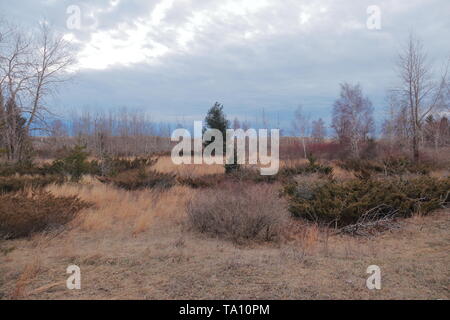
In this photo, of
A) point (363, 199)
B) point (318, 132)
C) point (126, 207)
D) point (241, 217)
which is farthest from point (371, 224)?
point (318, 132)

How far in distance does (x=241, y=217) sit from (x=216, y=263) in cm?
157

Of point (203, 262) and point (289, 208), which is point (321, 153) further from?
point (203, 262)

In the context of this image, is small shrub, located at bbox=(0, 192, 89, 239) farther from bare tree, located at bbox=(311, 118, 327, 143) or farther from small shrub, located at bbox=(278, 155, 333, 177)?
bare tree, located at bbox=(311, 118, 327, 143)

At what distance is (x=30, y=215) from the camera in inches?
225

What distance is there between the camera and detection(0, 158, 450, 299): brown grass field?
3.36 metres

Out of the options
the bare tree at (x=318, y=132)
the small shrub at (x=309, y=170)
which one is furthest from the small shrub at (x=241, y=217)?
the bare tree at (x=318, y=132)

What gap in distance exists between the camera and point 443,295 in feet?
10.7

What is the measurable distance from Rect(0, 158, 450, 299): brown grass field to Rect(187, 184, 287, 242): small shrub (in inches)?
9.0

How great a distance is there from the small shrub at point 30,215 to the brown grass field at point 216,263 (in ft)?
0.75

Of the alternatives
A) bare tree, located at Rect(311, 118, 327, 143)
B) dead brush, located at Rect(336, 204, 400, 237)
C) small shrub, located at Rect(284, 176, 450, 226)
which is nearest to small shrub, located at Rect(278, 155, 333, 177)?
small shrub, located at Rect(284, 176, 450, 226)

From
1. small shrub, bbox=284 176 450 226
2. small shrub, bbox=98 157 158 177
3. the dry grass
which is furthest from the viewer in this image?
the dry grass

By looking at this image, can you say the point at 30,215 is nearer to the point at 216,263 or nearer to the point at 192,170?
the point at 216,263

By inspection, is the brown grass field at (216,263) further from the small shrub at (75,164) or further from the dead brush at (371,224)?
the small shrub at (75,164)
